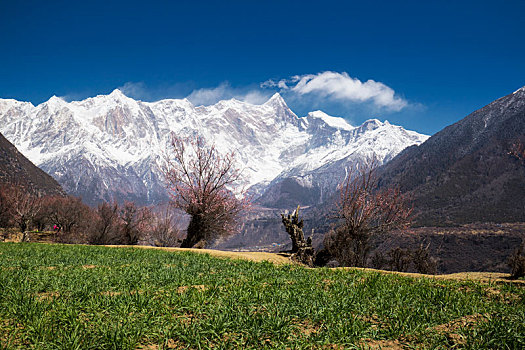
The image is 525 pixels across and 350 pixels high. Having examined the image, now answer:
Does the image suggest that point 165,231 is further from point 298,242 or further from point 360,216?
point 360,216

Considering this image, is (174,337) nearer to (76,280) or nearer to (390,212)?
(76,280)

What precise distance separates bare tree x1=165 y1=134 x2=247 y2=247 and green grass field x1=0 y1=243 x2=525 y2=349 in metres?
20.1

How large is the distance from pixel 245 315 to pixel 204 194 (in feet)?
75.1

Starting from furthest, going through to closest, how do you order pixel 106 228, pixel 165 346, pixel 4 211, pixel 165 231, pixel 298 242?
pixel 4 211
pixel 165 231
pixel 106 228
pixel 298 242
pixel 165 346

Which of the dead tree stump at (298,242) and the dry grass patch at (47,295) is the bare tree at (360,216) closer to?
the dead tree stump at (298,242)

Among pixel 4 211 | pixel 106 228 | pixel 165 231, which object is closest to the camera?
pixel 106 228

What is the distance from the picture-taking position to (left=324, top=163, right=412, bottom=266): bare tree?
22.0m

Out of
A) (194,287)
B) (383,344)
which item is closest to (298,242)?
(194,287)

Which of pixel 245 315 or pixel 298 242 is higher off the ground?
pixel 245 315

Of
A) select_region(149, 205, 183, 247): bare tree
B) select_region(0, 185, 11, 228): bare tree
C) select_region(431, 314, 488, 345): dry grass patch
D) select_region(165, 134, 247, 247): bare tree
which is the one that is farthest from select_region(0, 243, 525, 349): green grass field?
select_region(0, 185, 11, 228): bare tree

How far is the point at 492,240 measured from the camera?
127500 millimetres

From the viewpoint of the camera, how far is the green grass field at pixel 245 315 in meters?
4.30

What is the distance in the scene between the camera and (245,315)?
5027 mm

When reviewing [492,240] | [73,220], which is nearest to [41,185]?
[73,220]
